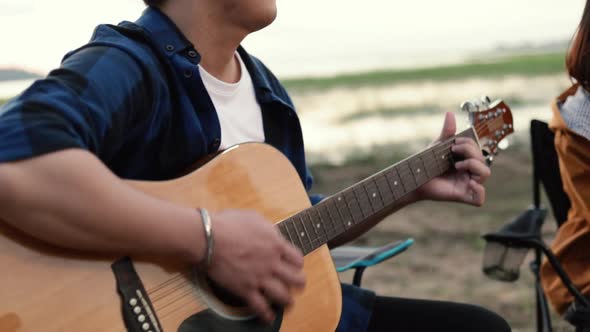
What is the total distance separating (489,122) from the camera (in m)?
2.48

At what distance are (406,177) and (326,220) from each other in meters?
0.37

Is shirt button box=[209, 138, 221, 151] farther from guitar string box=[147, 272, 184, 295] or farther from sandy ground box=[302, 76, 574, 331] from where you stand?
sandy ground box=[302, 76, 574, 331]

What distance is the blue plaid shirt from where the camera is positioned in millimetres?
1415

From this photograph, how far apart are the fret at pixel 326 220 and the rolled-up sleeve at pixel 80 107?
528mm

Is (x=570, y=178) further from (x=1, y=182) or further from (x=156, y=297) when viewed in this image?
(x=1, y=182)

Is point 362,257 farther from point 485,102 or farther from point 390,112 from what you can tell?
point 390,112

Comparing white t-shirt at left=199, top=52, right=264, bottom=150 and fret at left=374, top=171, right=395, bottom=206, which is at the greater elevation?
white t-shirt at left=199, top=52, right=264, bottom=150

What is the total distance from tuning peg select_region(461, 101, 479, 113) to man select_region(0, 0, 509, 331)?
1.90 feet

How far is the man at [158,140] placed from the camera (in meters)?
1.41

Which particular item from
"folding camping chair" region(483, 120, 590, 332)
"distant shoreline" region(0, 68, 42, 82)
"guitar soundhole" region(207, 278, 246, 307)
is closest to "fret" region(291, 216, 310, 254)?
"guitar soundhole" region(207, 278, 246, 307)

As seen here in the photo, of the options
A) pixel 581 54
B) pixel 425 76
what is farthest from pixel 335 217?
pixel 425 76

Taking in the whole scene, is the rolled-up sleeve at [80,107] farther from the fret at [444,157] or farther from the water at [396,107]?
the water at [396,107]

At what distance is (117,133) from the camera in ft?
5.21

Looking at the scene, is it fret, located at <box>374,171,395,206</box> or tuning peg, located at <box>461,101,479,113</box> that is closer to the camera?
fret, located at <box>374,171,395,206</box>
